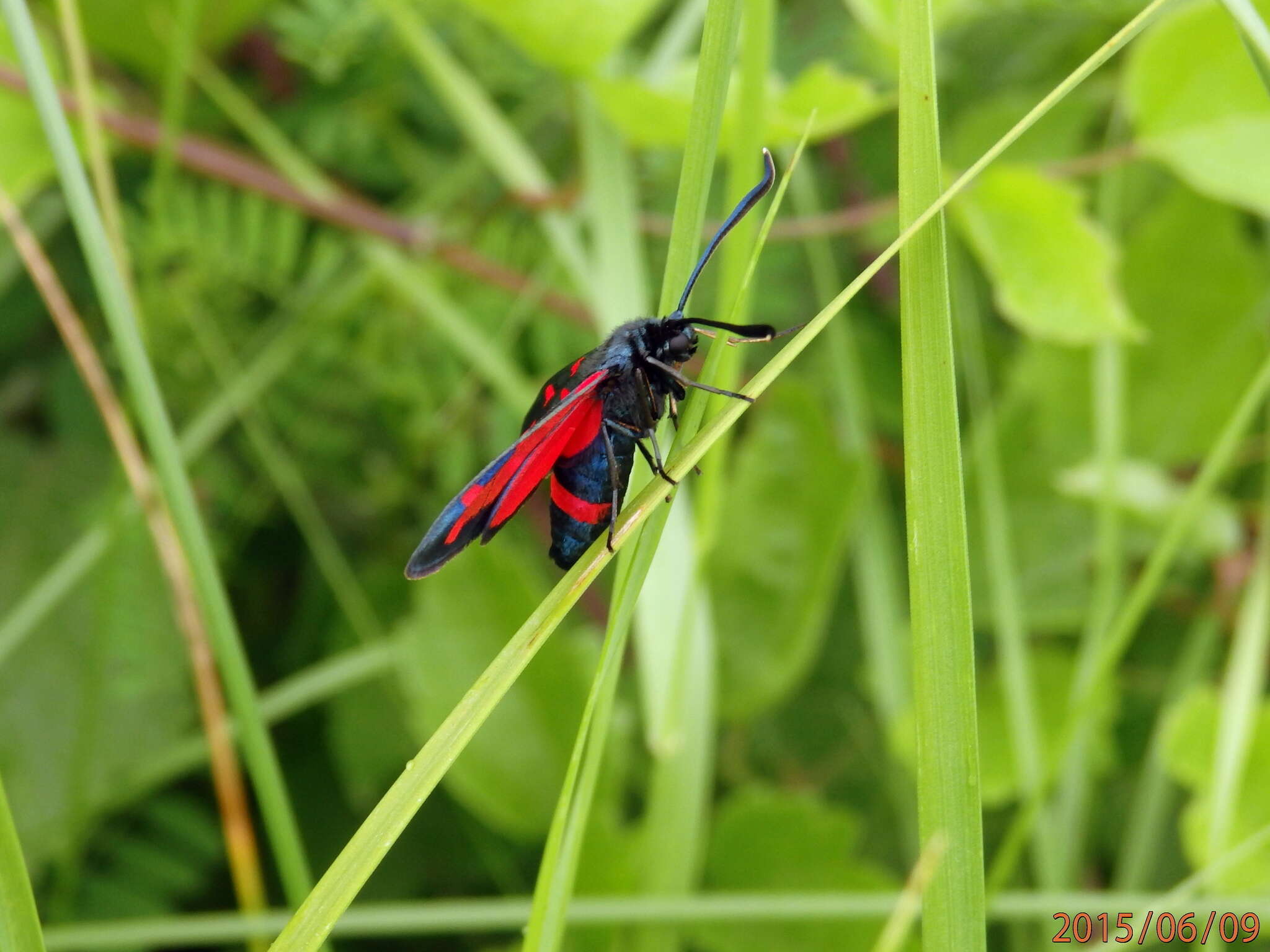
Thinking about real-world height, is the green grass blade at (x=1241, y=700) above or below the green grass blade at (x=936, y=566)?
below

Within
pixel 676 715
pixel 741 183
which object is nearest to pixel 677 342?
pixel 741 183

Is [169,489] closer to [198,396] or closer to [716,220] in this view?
[198,396]

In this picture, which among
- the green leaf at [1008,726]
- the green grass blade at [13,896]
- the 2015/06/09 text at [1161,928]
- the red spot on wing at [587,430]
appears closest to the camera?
the green grass blade at [13,896]

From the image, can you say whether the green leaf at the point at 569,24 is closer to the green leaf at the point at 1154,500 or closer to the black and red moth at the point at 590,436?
the black and red moth at the point at 590,436

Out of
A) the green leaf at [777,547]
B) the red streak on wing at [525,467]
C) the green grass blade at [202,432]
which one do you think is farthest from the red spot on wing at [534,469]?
the green grass blade at [202,432]

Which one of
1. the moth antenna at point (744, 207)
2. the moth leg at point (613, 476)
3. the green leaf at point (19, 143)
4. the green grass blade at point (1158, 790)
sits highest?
the green leaf at point (19, 143)

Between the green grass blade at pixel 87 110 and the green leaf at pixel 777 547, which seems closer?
the green grass blade at pixel 87 110

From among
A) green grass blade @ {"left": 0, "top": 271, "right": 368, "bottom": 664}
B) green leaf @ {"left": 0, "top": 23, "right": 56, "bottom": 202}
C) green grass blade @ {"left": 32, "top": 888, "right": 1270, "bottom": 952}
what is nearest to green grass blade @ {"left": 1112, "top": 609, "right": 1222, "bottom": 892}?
green grass blade @ {"left": 32, "top": 888, "right": 1270, "bottom": 952}

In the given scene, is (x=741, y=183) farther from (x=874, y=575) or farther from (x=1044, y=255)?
(x=874, y=575)

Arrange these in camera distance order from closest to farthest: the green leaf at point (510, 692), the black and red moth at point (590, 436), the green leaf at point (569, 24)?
the black and red moth at point (590, 436), the green leaf at point (569, 24), the green leaf at point (510, 692)
